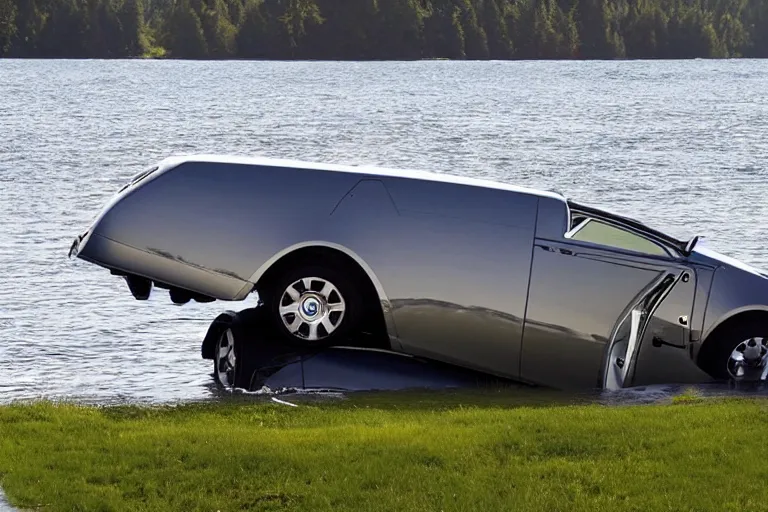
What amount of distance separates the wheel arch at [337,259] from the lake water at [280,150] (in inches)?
52.8

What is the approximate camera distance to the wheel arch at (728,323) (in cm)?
1088

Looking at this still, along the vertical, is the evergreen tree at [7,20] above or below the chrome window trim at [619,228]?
above

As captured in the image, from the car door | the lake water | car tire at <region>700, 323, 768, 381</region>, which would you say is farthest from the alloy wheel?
car tire at <region>700, 323, 768, 381</region>

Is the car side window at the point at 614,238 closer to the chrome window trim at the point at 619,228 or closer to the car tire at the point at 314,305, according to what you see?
the chrome window trim at the point at 619,228

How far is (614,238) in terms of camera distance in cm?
1073

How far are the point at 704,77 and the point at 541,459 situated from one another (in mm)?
135132

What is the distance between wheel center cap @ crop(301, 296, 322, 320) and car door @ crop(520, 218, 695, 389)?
1545mm

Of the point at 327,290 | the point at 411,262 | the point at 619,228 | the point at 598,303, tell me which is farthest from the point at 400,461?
the point at 619,228

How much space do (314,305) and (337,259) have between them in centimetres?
39

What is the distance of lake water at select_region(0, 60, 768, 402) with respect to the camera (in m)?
14.8

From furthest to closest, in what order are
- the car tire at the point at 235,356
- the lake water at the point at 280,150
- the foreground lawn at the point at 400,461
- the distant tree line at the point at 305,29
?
1. the distant tree line at the point at 305,29
2. the lake water at the point at 280,150
3. the car tire at the point at 235,356
4. the foreground lawn at the point at 400,461

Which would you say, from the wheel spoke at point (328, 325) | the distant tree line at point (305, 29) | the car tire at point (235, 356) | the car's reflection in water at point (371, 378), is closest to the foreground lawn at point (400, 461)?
the car's reflection in water at point (371, 378)

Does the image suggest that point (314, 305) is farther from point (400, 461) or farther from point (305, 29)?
point (305, 29)

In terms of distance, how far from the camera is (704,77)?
138 m
